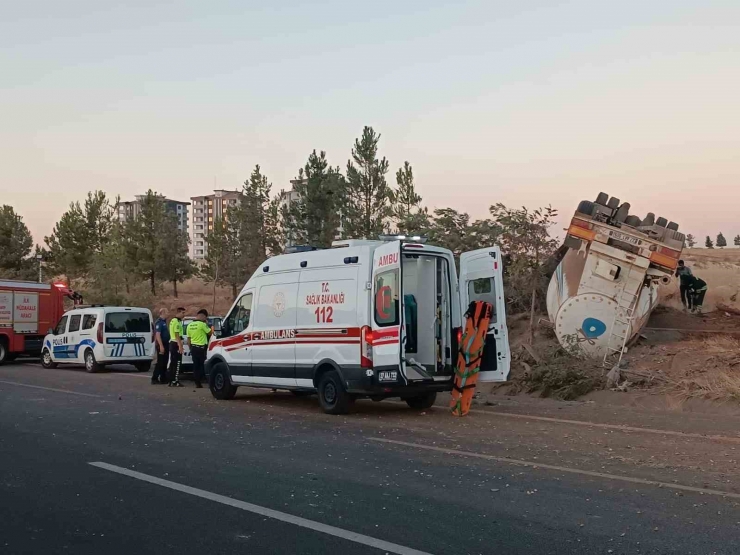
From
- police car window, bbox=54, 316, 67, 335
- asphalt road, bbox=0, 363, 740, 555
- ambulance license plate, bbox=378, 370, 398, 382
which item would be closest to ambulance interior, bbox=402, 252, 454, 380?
ambulance license plate, bbox=378, 370, 398, 382

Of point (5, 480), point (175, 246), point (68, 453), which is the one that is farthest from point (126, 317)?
point (175, 246)

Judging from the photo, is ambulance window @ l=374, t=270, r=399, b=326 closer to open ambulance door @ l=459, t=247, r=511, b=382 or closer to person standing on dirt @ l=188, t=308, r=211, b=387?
open ambulance door @ l=459, t=247, r=511, b=382

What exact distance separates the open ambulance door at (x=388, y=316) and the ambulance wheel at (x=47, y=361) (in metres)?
15.2

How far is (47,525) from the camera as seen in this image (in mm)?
5977

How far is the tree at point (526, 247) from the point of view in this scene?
64.7 ft

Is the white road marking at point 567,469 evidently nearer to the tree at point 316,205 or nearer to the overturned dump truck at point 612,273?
the overturned dump truck at point 612,273

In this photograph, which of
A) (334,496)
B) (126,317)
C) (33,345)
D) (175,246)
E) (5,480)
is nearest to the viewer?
(334,496)

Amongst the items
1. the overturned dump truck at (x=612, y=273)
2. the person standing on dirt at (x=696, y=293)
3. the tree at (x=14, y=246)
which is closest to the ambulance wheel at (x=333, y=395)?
the overturned dump truck at (x=612, y=273)

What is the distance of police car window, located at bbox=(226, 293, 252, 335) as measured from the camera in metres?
14.1

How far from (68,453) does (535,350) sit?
412 inches

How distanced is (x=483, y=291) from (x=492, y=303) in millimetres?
257

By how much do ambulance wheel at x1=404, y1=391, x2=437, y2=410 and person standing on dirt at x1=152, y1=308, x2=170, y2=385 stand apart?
292 inches

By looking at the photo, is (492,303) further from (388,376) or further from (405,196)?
(405,196)

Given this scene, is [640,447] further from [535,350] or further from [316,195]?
[316,195]
